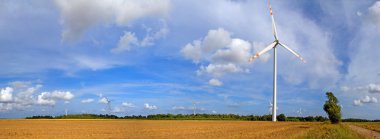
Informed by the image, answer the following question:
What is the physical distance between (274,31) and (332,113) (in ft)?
134

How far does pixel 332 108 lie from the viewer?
12938cm

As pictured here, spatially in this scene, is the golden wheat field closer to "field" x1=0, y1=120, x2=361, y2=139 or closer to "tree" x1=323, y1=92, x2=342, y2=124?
"field" x1=0, y1=120, x2=361, y2=139

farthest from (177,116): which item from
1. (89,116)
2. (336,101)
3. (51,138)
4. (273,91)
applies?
(51,138)

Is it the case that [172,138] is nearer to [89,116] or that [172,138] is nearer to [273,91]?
[273,91]

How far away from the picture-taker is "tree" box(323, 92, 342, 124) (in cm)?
12788

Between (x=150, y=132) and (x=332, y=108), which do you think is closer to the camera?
(x=150, y=132)

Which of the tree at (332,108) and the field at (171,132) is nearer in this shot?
the field at (171,132)

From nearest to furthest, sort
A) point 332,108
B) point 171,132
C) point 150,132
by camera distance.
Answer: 1. point 150,132
2. point 171,132
3. point 332,108

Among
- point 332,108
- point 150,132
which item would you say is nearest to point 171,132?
point 150,132

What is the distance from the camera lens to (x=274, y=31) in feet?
339

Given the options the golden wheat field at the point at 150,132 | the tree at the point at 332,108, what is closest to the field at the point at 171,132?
the golden wheat field at the point at 150,132

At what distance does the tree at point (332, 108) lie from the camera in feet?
420

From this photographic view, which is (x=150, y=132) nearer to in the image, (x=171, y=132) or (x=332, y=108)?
(x=171, y=132)

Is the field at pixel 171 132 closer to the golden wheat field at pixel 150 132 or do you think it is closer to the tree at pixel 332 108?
the golden wheat field at pixel 150 132
